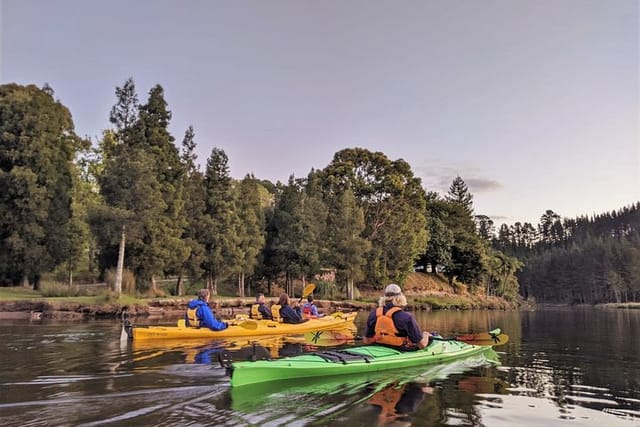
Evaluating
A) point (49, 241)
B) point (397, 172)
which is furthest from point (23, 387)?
point (397, 172)

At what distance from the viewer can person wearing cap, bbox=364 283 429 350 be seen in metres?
9.67

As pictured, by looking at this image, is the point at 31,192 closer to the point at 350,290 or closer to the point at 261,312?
the point at 261,312

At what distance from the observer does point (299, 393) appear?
803 cm

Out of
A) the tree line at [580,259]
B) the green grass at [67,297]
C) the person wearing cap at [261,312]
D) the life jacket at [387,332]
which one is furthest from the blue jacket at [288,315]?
the tree line at [580,259]

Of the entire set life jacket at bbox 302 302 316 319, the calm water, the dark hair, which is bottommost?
the calm water

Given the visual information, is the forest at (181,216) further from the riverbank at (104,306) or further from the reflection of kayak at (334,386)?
the reflection of kayak at (334,386)

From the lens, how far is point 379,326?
33.6ft

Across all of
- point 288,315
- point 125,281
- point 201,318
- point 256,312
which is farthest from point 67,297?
point 288,315

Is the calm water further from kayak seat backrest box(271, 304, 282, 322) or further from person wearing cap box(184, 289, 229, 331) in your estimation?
kayak seat backrest box(271, 304, 282, 322)

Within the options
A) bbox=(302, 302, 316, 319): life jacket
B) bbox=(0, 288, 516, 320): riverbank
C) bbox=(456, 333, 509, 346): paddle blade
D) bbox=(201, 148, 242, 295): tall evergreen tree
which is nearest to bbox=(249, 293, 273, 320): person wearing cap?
bbox=(302, 302, 316, 319): life jacket

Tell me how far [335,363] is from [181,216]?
25.6 meters

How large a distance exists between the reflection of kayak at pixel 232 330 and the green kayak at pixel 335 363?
6.85m

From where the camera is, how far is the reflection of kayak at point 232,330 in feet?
48.3

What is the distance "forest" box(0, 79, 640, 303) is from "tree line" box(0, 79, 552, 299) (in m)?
0.09
